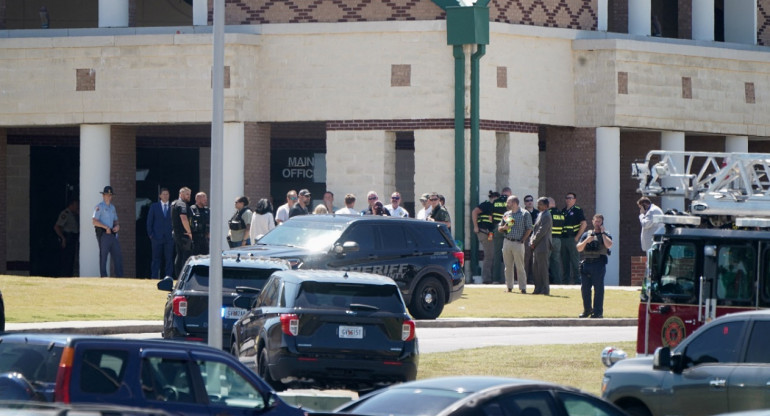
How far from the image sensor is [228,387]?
11016 mm

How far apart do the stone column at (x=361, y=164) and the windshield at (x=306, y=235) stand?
10.1 m

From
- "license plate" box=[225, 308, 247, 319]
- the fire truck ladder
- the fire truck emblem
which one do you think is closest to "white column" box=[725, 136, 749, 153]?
the fire truck ladder

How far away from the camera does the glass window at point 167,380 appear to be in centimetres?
1059

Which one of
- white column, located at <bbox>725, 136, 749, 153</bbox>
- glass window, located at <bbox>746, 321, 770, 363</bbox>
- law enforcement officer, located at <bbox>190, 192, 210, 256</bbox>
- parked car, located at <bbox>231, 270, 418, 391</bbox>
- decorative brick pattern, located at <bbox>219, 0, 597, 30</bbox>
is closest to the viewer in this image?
glass window, located at <bbox>746, 321, 770, 363</bbox>

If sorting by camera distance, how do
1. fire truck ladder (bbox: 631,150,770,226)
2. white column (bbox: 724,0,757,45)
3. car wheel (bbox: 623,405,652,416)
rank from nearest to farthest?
Result: car wheel (bbox: 623,405,652,416) < fire truck ladder (bbox: 631,150,770,226) < white column (bbox: 724,0,757,45)

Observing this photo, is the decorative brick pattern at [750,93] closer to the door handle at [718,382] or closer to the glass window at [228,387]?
the door handle at [718,382]

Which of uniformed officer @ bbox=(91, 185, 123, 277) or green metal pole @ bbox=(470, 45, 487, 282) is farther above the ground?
green metal pole @ bbox=(470, 45, 487, 282)

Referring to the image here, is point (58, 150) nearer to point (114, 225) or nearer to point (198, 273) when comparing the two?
point (114, 225)

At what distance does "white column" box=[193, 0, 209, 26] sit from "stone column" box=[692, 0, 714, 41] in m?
12.2

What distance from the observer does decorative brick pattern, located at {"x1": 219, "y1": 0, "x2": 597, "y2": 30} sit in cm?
3456

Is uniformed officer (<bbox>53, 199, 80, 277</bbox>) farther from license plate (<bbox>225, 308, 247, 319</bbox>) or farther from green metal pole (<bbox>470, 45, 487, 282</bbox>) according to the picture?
license plate (<bbox>225, 308, 247, 319</bbox>)

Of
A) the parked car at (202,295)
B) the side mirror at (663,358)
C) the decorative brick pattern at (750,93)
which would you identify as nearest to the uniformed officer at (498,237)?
Answer: the decorative brick pattern at (750,93)

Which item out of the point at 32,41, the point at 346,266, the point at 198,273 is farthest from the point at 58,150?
the point at 198,273

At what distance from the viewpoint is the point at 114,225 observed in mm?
32469
